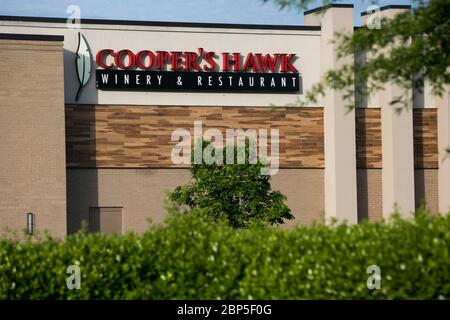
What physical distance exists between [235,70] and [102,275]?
98.5 ft

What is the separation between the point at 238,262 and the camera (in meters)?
15.9

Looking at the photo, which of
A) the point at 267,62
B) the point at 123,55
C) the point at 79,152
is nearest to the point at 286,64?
the point at 267,62

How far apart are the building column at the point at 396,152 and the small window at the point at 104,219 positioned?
38.8ft

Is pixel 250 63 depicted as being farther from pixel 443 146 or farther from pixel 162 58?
pixel 443 146

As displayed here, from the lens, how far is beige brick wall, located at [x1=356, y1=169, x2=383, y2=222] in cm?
4700

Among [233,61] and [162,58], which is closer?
[162,58]

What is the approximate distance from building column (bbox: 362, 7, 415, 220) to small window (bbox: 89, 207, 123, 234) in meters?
11.8

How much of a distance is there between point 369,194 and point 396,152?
2.19 meters

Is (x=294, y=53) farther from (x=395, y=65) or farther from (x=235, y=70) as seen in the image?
(x=395, y=65)

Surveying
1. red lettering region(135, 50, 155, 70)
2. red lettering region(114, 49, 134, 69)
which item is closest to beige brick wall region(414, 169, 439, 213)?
red lettering region(135, 50, 155, 70)

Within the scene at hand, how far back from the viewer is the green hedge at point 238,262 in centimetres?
1466

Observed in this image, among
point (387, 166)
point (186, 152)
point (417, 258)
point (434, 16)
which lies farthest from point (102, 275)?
point (387, 166)
